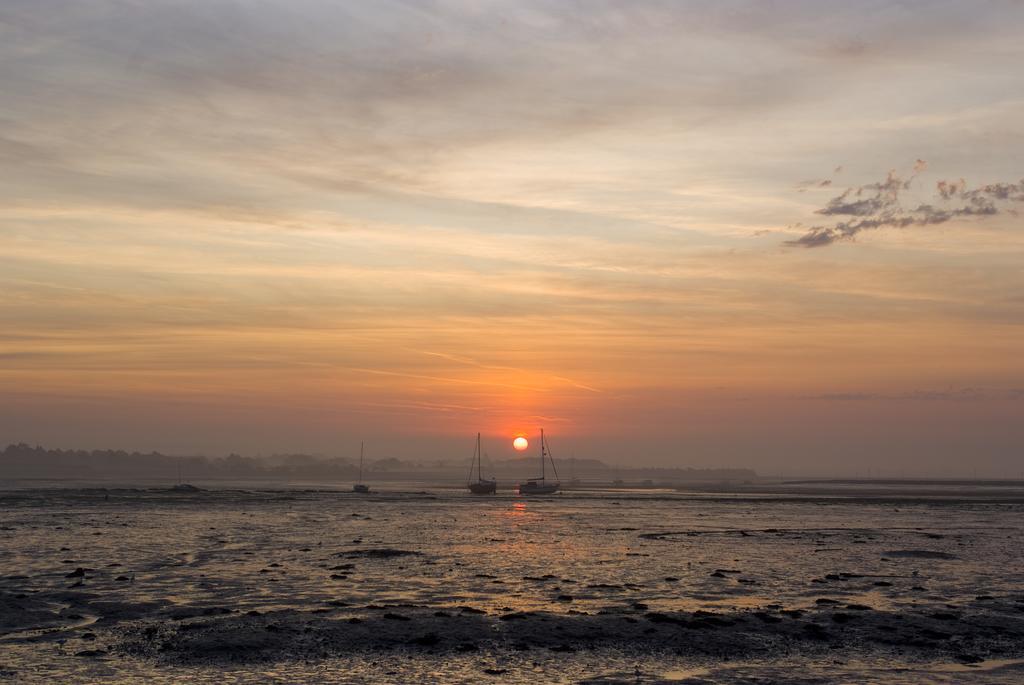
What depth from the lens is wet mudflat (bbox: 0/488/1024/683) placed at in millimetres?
25031

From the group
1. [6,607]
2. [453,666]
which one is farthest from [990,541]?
[6,607]

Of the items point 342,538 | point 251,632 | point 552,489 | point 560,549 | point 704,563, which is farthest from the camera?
point 552,489

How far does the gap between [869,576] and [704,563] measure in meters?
9.08

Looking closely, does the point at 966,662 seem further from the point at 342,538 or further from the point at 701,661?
the point at 342,538

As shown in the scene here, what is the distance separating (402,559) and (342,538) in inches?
639

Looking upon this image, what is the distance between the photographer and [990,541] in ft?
218

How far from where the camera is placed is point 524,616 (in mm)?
32375

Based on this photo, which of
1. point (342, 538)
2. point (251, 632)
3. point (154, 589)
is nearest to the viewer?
point (251, 632)

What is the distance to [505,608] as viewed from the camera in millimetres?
34344

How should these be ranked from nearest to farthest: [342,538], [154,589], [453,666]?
[453,666] < [154,589] < [342,538]

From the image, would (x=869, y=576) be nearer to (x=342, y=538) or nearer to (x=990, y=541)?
(x=990, y=541)

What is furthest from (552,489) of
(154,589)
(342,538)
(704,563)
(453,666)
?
(453,666)

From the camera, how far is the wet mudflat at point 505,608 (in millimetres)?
25031

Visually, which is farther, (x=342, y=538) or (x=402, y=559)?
(x=342, y=538)
